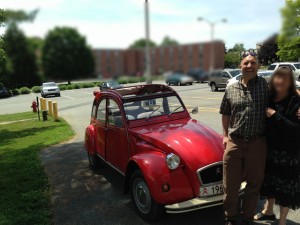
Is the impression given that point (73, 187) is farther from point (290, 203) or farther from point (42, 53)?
point (42, 53)

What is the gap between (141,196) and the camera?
441cm

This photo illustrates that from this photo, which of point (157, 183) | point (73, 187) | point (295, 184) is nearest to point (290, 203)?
point (295, 184)

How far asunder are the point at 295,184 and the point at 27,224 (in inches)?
140

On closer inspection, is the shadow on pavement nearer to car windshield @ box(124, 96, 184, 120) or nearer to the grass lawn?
the grass lawn

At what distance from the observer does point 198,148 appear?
164 inches

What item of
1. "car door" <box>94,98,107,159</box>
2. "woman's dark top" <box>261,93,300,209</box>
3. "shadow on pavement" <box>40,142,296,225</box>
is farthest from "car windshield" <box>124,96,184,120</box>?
"woman's dark top" <box>261,93,300,209</box>

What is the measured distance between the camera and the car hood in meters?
4.04

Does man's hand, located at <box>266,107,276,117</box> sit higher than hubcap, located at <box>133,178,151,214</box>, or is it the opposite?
man's hand, located at <box>266,107,276,117</box>

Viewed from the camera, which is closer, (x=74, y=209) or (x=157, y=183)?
(x=157, y=183)

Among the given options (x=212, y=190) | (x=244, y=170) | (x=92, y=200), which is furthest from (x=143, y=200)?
(x=244, y=170)

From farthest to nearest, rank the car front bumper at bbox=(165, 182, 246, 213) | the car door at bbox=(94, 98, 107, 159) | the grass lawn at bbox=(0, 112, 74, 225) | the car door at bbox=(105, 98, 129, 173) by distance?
the car door at bbox=(94, 98, 107, 159) < the car door at bbox=(105, 98, 129, 173) < the grass lawn at bbox=(0, 112, 74, 225) < the car front bumper at bbox=(165, 182, 246, 213)

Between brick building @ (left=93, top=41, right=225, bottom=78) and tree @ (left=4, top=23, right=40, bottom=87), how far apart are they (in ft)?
1.32

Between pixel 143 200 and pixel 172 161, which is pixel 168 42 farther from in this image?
pixel 143 200

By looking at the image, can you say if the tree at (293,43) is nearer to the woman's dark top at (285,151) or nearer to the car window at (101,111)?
the car window at (101,111)
